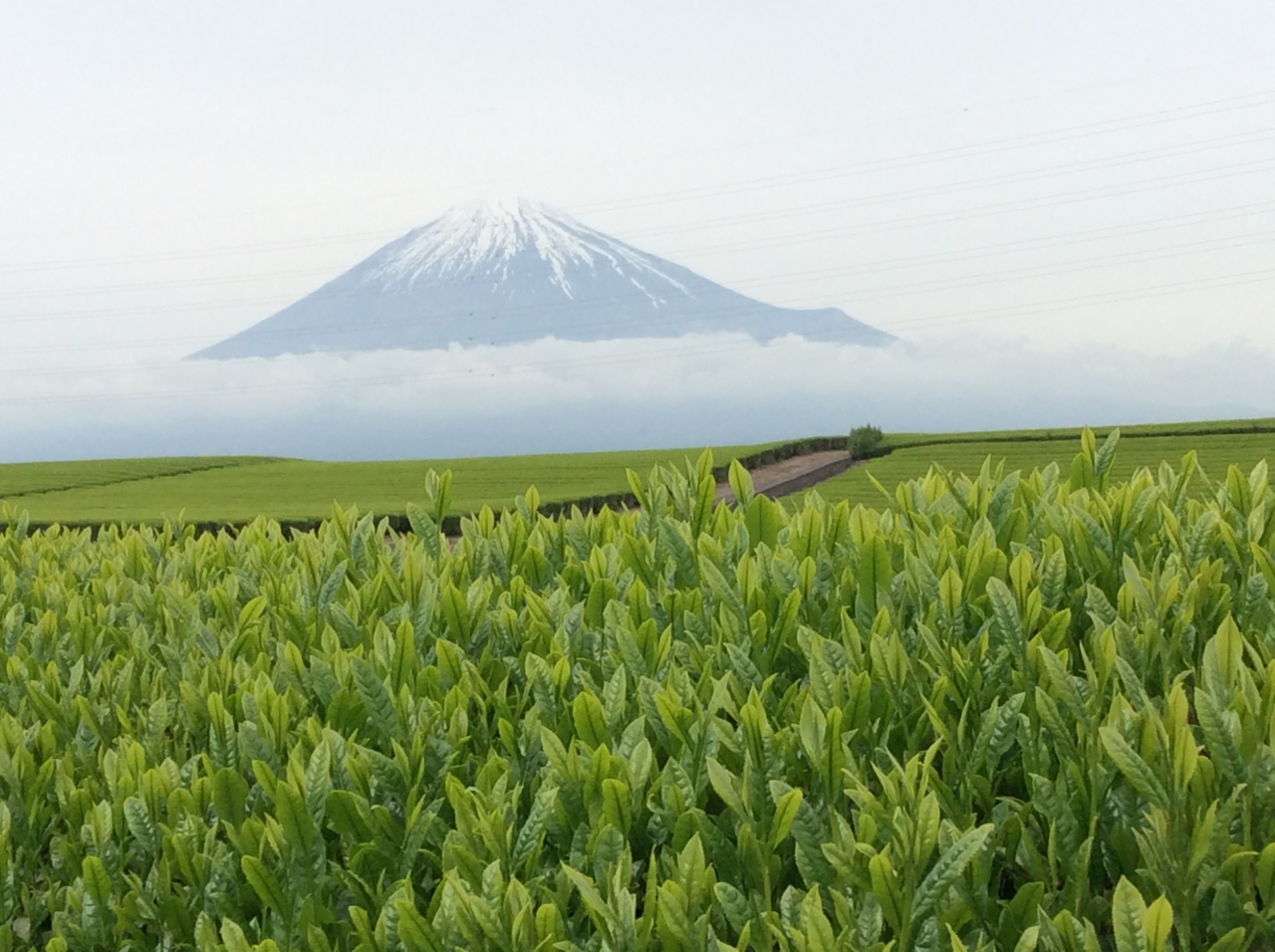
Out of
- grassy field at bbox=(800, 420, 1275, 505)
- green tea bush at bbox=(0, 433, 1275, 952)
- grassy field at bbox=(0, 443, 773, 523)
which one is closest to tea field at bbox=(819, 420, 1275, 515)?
grassy field at bbox=(800, 420, 1275, 505)

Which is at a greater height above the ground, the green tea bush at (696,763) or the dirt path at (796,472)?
the green tea bush at (696,763)

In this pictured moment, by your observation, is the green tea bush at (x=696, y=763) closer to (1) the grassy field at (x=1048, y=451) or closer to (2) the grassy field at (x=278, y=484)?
(1) the grassy field at (x=1048, y=451)

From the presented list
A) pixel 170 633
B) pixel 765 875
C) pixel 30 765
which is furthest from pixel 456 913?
pixel 170 633

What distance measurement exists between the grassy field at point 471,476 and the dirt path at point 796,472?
1.34 metres

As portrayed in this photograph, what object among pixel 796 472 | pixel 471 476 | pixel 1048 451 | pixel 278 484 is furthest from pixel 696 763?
pixel 796 472

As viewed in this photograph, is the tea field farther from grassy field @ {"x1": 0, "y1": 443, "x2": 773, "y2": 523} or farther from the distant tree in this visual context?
grassy field @ {"x1": 0, "y1": 443, "x2": 773, "y2": 523}

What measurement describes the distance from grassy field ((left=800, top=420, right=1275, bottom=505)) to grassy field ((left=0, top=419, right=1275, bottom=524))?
36mm

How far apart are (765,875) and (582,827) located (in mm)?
316

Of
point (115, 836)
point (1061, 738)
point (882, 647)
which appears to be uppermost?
point (882, 647)

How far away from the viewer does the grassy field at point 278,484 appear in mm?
20312

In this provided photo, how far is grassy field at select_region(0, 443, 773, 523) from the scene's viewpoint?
66.6ft

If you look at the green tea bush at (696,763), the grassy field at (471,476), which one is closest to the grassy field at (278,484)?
A: the grassy field at (471,476)

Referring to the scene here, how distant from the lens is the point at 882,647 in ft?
Answer: 6.73

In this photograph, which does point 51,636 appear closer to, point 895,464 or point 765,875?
point 765,875
